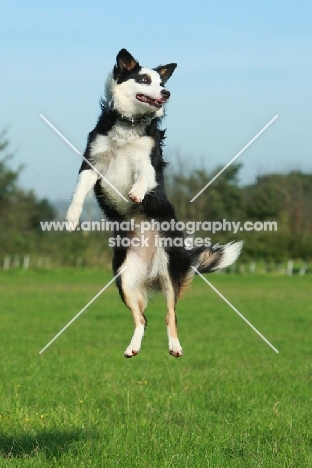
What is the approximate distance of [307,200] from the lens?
4828cm

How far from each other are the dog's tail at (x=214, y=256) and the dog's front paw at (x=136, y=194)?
1055mm

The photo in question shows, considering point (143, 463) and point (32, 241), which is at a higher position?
point (32, 241)

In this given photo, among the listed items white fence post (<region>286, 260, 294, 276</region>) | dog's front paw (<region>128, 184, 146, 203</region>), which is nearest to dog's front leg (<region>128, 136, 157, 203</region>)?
dog's front paw (<region>128, 184, 146, 203</region>)

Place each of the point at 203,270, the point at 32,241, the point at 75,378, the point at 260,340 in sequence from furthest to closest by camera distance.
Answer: the point at 32,241
the point at 260,340
the point at 75,378
the point at 203,270

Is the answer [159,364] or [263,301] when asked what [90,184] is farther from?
[263,301]

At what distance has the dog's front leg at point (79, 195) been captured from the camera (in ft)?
14.9

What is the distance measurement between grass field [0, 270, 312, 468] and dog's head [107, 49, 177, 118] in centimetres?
140

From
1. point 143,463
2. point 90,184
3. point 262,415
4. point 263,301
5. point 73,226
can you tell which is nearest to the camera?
point 73,226

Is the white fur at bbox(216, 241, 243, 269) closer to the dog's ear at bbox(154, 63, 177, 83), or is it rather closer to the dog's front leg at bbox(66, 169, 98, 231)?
the dog's front leg at bbox(66, 169, 98, 231)

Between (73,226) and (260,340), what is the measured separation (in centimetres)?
1683

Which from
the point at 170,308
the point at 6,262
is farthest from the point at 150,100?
the point at 6,262

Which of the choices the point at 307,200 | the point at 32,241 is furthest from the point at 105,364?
the point at 32,241

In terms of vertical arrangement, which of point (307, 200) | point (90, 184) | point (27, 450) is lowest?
point (27, 450)

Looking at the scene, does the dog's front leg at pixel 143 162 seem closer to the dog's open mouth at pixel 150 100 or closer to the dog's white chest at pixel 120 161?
the dog's white chest at pixel 120 161
